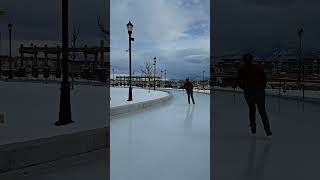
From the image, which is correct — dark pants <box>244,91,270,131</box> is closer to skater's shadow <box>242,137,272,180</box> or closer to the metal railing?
skater's shadow <box>242,137,272,180</box>

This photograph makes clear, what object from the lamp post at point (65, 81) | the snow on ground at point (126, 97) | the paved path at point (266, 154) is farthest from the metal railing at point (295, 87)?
the lamp post at point (65, 81)

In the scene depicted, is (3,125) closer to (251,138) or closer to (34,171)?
(34,171)

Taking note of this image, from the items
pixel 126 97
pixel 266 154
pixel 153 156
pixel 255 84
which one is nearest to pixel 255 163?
pixel 266 154

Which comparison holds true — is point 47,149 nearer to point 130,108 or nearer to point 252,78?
point 252,78

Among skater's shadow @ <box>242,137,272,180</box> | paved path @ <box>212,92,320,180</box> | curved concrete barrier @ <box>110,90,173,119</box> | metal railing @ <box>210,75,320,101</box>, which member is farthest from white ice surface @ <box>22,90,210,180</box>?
metal railing @ <box>210,75,320,101</box>

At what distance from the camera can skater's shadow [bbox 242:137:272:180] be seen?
16.4ft

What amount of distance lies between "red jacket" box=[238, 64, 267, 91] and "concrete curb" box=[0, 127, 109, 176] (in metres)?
3.25

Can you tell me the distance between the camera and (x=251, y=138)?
28.0 feet

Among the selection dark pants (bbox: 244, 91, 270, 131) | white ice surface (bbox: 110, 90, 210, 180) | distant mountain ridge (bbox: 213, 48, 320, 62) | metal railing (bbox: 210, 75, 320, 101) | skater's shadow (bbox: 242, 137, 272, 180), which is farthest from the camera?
distant mountain ridge (bbox: 213, 48, 320, 62)

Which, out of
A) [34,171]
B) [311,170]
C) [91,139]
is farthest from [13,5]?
[311,170]

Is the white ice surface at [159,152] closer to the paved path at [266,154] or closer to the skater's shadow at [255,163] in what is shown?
the paved path at [266,154]

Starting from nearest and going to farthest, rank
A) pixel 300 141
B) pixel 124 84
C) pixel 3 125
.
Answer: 1. pixel 300 141
2. pixel 3 125
3. pixel 124 84

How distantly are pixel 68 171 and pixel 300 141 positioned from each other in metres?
4.85

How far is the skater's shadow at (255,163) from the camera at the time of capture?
500 centimetres
